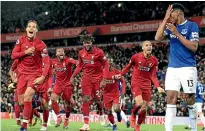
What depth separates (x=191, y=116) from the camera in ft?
29.4

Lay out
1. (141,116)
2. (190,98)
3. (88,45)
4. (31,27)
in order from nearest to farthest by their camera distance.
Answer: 1. (190,98)
2. (31,27)
3. (141,116)
4. (88,45)

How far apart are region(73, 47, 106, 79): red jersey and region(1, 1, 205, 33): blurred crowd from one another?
71.9 feet

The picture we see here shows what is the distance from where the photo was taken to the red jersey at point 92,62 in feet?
45.0

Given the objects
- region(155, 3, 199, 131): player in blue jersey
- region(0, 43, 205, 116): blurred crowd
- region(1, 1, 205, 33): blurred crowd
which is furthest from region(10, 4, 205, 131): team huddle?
region(1, 1, 205, 33): blurred crowd

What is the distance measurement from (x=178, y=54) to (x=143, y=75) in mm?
4690

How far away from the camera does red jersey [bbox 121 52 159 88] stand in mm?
12898

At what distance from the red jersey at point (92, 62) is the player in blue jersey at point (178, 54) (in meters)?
5.18

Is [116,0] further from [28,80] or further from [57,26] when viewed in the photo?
[28,80]

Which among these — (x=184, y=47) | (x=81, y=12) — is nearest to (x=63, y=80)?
(x=184, y=47)

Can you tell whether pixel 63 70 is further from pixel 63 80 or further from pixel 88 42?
pixel 88 42

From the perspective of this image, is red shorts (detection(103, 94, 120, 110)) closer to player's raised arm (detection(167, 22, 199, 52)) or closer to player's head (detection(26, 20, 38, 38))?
player's head (detection(26, 20, 38, 38))

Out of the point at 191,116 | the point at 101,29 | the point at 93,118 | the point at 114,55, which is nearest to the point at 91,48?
the point at 191,116

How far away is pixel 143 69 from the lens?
13141mm

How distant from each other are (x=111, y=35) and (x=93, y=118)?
57.4 ft
